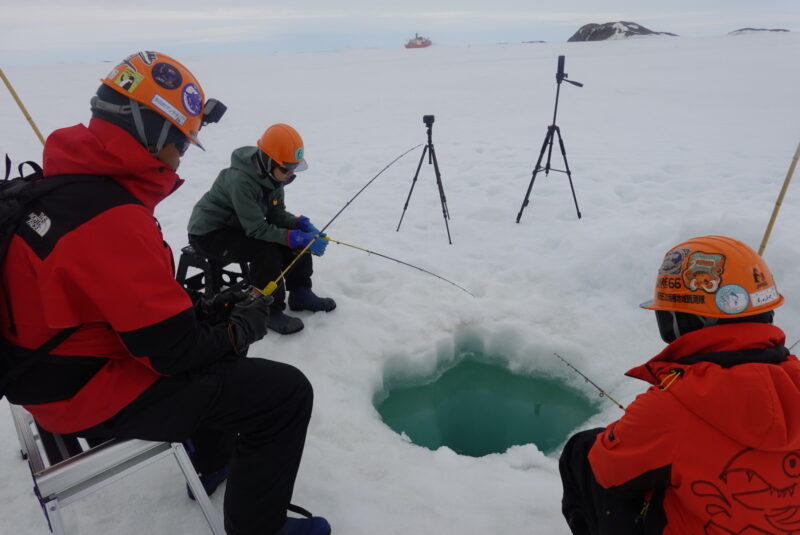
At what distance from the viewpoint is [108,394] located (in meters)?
1.55

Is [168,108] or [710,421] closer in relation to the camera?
[710,421]

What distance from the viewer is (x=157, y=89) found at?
5.33ft

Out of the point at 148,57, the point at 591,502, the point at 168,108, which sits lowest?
the point at 591,502

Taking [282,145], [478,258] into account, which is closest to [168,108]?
[282,145]

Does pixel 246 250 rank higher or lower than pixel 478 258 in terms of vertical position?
higher

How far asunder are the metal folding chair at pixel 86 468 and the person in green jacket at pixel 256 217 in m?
1.68

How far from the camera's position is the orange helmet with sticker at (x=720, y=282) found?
1.34 metres

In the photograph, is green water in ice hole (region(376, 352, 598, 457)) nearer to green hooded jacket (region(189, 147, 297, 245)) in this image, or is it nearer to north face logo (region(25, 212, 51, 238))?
green hooded jacket (region(189, 147, 297, 245))

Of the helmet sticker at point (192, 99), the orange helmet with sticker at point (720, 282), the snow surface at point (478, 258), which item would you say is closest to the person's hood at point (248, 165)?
the snow surface at point (478, 258)

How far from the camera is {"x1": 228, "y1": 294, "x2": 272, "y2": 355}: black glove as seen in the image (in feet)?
5.90

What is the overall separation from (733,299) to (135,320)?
171 centimetres

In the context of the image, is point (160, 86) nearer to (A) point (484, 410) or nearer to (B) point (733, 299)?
(B) point (733, 299)

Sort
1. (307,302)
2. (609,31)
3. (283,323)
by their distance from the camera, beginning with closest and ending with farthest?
(283,323) < (307,302) < (609,31)

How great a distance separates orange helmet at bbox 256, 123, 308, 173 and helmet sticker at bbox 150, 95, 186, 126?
1.64m
